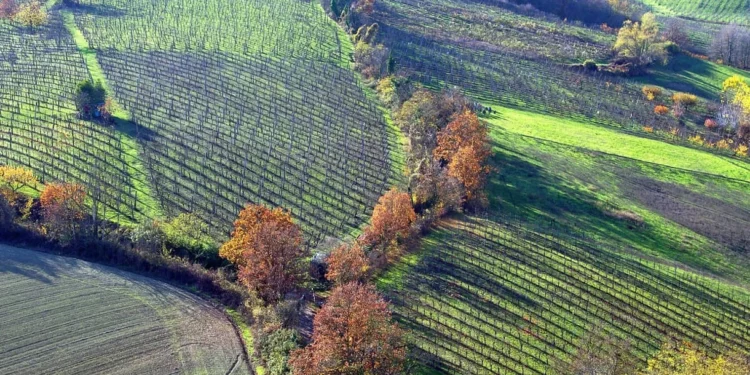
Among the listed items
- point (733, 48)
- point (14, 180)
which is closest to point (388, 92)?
point (14, 180)

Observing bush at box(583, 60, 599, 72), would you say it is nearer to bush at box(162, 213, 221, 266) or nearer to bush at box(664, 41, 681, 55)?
bush at box(664, 41, 681, 55)

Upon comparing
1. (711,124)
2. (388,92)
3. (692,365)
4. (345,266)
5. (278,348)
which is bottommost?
(278,348)

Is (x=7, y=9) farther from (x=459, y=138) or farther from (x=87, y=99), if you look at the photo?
(x=459, y=138)

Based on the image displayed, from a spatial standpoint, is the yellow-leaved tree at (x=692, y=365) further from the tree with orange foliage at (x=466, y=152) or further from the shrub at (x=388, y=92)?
the shrub at (x=388, y=92)

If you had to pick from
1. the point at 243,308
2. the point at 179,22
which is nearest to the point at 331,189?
the point at 243,308

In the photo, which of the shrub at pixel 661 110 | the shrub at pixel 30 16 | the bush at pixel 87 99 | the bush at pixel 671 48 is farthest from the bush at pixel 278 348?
the bush at pixel 671 48
